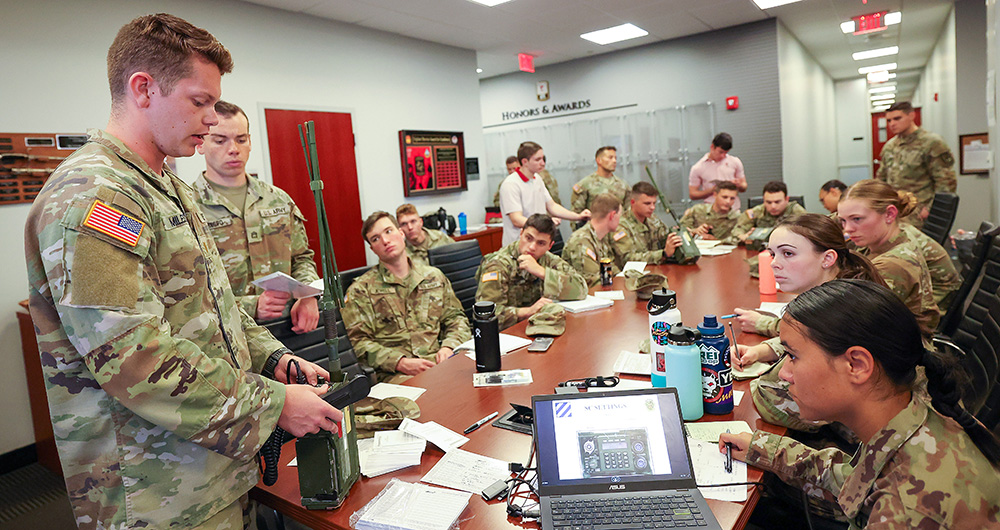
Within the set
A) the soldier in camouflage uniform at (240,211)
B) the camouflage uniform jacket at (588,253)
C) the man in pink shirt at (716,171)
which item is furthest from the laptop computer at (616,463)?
the man in pink shirt at (716,171)

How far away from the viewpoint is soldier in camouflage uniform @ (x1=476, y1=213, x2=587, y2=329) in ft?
9.75

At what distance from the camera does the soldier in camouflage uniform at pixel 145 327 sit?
39.6 inches

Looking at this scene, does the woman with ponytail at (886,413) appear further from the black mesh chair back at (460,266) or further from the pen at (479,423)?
the black mesh chair back at (460,266)

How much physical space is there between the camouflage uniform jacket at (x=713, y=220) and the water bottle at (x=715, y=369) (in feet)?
13.6

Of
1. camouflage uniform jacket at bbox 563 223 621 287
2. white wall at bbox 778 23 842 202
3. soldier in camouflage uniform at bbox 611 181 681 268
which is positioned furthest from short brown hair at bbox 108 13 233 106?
white wall at bbox 778 23 842 202

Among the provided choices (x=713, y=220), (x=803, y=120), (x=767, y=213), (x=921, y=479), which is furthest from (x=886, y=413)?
(x=803, y=120)

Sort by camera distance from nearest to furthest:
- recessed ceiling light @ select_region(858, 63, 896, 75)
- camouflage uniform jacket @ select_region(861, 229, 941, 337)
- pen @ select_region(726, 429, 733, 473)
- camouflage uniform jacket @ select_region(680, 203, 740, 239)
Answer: pen @ select_region(726, 429, 733, 473), camouflage uniform jacket @ select_region(861, 229, 941, 337), camouflage uniform jacket @ select_region(680, 203, 740, 239), recessed ceiling light @ select_region(858, 63, 896, 75)

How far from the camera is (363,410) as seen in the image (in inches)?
62.1

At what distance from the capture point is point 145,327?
1022 mm

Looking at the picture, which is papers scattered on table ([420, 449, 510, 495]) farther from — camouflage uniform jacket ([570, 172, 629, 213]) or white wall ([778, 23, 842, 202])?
white wall ([778, 23, 842, 202])

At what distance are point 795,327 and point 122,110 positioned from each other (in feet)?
4.70

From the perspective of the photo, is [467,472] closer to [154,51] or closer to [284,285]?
[284,285]

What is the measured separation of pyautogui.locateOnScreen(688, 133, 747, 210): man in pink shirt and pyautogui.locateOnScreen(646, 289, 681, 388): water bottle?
507 centimetres

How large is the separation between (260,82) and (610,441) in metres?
4.44
